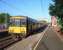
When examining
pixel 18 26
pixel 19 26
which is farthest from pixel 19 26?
pixel 18 26

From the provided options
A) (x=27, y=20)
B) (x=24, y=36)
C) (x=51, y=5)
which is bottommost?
(x=24, y=36)

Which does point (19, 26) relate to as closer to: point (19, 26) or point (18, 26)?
point (19, 26)

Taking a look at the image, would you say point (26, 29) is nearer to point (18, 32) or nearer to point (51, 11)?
point (18, 32)

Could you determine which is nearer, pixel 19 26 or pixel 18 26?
pixel 19 26

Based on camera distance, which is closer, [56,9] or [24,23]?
[24,23]

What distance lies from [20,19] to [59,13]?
306 inches

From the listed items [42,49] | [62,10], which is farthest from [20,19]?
[42,49]

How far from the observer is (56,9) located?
3750 centimetres

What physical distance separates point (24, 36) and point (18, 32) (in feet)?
3.84

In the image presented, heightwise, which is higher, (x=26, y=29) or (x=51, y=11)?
(x=51, y=11)

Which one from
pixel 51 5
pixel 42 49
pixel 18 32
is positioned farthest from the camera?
pixel 51 5

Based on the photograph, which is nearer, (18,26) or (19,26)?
(19,26)

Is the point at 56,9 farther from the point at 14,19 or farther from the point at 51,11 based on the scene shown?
the point at 14,19

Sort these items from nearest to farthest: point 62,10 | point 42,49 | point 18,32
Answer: point 42,49 → point 18,32 → point 62,10
